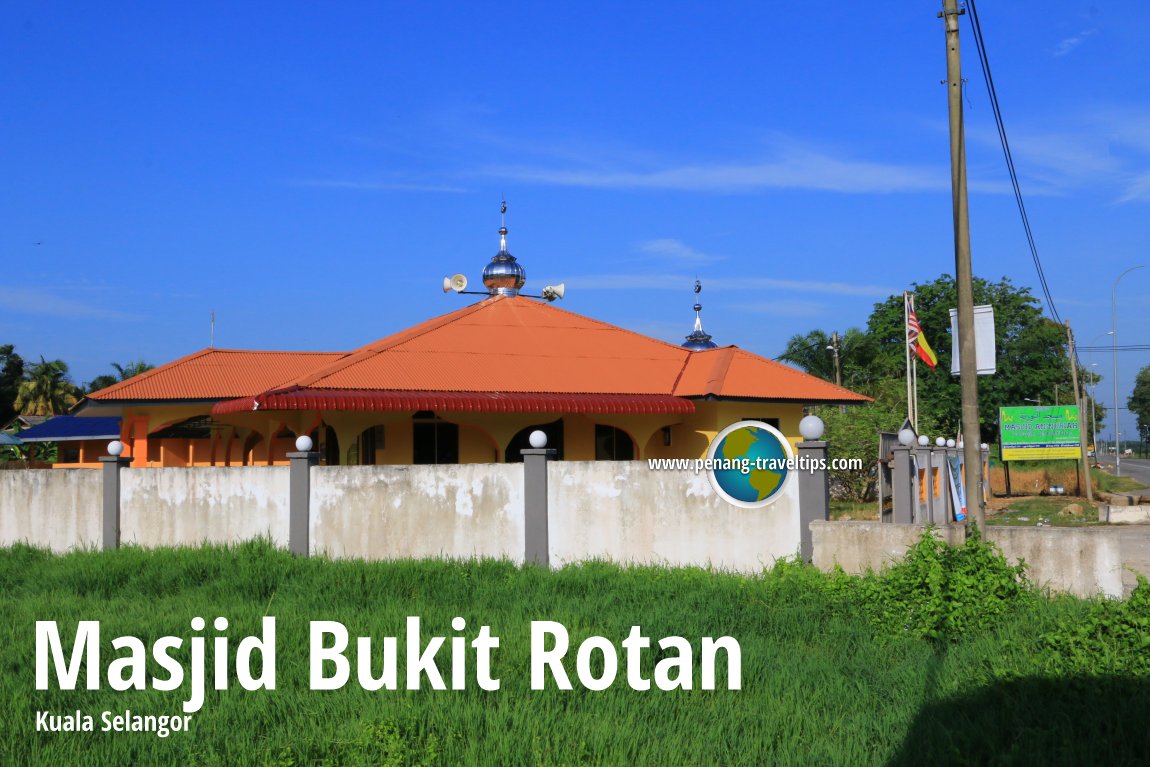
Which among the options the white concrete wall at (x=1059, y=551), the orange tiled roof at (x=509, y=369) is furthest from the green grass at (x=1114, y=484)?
the white concrete wall at (x=1059, y=551)

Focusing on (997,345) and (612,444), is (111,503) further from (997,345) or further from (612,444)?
(997,345)

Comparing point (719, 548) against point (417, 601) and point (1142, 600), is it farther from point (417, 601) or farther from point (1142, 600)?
point (1142, 600)

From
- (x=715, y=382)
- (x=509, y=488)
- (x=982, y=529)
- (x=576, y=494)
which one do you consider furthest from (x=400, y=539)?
(x=715, y=382)

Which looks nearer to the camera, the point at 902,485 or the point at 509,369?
the point at 902,485

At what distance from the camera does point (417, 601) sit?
32.9 feet

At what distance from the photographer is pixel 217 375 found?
2236cm

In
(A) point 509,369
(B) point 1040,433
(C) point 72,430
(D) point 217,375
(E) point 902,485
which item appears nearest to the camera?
(E) point 902,485

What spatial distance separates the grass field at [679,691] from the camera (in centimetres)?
577

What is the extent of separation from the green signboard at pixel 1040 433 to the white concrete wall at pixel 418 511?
74.4ft

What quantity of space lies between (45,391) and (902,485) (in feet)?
174

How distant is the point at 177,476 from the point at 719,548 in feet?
23.9

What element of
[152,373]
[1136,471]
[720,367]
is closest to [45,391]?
[152,373]

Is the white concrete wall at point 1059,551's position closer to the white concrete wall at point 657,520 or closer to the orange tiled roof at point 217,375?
the white concrete wall at point 657,520

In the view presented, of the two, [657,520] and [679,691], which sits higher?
[657,520]
